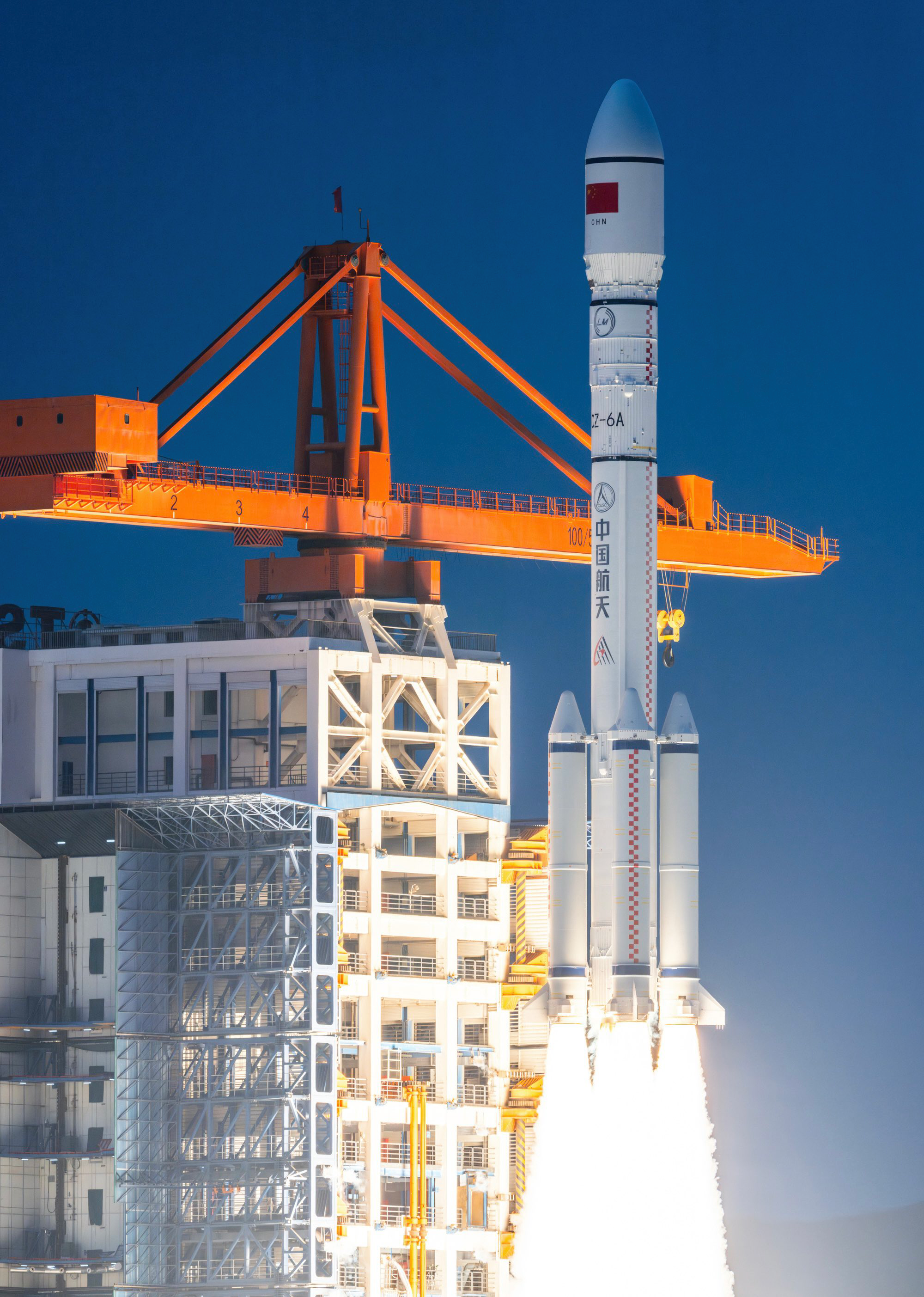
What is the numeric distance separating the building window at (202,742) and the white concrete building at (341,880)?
7 centimetres

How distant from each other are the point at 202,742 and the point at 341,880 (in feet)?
21.2

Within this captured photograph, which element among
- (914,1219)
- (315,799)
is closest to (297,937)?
(315,799)

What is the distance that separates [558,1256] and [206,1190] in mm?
16956

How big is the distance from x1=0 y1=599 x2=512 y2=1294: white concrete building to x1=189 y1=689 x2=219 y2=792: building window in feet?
0.24

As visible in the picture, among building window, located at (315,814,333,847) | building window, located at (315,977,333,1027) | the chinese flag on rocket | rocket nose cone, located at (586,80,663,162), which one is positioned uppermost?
rocket nose cone, located at (586,80,663,162)

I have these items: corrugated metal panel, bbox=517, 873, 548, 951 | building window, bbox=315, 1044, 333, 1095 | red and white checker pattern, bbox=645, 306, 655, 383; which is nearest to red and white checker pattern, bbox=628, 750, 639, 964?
red and white checker pattern, bbox=645, 306, 655, 383

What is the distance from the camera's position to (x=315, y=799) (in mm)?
92500

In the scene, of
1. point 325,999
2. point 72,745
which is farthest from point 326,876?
point 72,745

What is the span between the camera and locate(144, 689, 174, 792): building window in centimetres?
9594

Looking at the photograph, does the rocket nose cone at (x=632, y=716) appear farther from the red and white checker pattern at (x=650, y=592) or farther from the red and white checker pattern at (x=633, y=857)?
the red and white checker pattern at (x=650, y=592)

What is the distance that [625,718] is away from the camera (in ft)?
250

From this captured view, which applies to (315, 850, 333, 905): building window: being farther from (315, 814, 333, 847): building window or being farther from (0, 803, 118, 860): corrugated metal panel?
(0, 803, 118, 860): corrugated metal panel

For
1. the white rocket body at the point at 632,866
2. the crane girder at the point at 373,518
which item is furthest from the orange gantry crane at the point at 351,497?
the white rocket body at the point at 632,866

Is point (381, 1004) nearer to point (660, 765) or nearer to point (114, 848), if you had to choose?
point (114, 848)
